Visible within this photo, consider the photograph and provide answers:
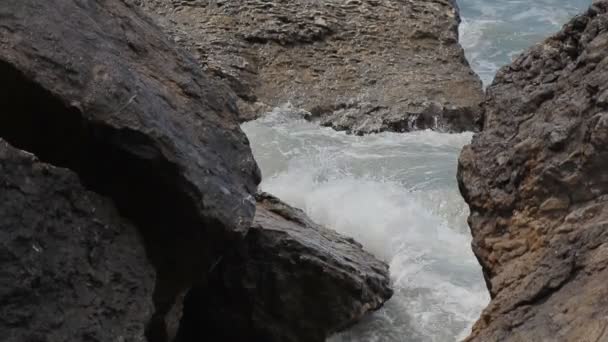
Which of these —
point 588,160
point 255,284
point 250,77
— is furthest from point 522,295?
point 250,77

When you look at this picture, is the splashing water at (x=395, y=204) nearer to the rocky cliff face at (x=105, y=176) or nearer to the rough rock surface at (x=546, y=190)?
the rocky cliff face at (x=105, y=176)

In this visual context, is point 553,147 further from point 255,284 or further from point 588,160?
point 255,284

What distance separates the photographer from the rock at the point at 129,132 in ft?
9.94

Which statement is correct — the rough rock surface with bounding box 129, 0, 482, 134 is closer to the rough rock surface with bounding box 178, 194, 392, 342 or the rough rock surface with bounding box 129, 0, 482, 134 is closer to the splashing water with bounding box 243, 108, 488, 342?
the splashing water with bounding box 243, 108, 488, 342

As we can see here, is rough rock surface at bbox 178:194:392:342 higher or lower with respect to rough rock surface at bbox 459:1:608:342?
lower

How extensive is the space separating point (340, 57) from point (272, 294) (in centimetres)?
460

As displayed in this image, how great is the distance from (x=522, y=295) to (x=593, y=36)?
1.03 meters

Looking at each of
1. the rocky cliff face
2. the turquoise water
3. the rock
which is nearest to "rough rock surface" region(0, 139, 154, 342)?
the rocky cliff face

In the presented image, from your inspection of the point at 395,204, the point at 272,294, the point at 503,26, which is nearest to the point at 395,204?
the point at 395,204

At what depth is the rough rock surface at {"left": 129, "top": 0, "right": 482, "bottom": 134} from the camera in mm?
7645

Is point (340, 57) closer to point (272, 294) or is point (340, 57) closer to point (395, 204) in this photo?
point (395, 204)

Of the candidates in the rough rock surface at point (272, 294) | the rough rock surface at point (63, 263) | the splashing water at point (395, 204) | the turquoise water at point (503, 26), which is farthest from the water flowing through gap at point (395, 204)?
the turquoise water at point (503, 26)

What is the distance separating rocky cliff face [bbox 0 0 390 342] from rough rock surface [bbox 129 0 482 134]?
3954mm

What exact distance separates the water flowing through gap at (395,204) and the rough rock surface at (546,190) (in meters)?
1.35
